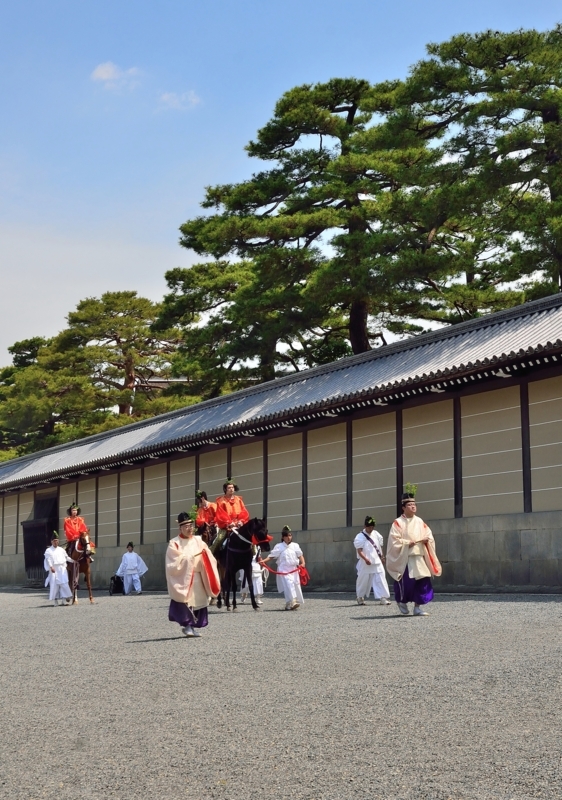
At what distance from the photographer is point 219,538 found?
17.0 meters

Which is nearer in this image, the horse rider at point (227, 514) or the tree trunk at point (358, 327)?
the horse rider at point (227, 514)

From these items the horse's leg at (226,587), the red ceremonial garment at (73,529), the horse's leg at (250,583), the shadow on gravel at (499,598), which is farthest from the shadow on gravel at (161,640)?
the red ceremonial garment at (73,529)

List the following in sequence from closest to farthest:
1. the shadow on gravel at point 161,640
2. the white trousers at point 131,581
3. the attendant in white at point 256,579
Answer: the shadow on gravel at point 161,640 < the attendant in white at point 256,579 < the white trousers at point 131,581

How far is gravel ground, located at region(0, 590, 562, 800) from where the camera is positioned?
535 centimetres

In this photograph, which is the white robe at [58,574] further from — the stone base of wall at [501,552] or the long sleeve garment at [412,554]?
the long sleeve garment at [412,554]

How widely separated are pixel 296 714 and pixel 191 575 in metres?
5.92

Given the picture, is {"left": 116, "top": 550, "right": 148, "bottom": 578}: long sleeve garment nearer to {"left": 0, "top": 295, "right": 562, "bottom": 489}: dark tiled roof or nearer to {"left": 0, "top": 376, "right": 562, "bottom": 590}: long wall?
{"left": 0, "top": 376, "right": 562, "bottom": 590}: long wall

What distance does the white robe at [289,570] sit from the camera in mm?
16219

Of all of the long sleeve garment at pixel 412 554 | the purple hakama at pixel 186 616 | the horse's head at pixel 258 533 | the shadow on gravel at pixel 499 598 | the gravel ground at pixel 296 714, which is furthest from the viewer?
the horse's head at pixel 258 533

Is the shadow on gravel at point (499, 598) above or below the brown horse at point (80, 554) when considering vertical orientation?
below

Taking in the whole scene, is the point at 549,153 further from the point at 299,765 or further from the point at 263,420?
the point at 299,765

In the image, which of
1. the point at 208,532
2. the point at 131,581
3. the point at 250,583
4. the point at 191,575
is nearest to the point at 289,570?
the point at 250,583

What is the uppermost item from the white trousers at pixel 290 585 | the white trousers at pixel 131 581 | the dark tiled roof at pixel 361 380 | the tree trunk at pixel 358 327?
the tree trunk at pixel 358 327

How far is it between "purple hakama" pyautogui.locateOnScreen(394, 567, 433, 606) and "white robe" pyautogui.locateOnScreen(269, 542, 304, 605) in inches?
109
